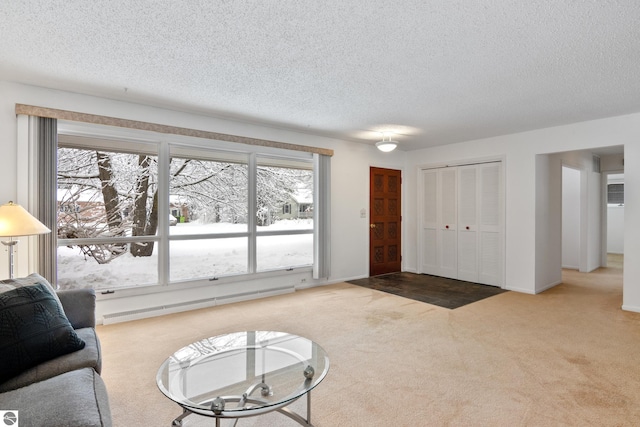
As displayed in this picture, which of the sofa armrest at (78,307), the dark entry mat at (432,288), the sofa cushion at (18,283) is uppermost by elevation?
the sofa cushion at (18,283)

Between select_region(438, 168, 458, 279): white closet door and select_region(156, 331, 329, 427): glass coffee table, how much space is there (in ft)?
14.6

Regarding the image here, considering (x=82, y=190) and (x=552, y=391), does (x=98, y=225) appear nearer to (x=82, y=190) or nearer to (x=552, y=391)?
(x=82, y=190)

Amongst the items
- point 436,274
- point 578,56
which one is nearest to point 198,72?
point 578,56

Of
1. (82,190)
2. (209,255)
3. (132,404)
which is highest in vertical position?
(82,190)

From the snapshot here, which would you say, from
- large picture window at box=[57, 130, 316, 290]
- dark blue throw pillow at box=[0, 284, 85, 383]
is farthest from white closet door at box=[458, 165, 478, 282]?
dark blue throw pillow at box=[0, 284, 85, 383]

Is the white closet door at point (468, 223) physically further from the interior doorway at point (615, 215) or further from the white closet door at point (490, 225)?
the interior doorway at point (615, 215)

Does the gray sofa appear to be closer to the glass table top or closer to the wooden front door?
the glass table top

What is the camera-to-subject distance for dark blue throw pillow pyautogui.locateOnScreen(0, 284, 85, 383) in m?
1.61

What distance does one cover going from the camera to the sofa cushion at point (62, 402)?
4.04 ft

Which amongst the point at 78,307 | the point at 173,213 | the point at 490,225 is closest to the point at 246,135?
the point at 173,213

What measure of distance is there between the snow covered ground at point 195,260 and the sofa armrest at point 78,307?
1.67 m

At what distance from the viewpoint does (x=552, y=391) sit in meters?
2.30

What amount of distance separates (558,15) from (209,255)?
4.17 metres

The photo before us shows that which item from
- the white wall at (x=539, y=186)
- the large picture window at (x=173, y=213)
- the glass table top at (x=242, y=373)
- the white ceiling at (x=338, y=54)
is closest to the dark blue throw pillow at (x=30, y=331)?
the glass table top at (x=242, y=373)
